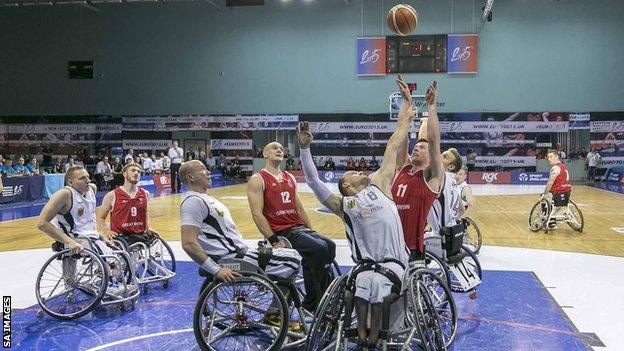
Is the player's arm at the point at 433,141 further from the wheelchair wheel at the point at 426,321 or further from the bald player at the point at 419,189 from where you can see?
the wheelchair wheel at the point at 426,321

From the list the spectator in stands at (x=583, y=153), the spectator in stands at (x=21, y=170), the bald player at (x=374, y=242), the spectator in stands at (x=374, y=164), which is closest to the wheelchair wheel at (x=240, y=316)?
the bald player at (x=374, y=242)

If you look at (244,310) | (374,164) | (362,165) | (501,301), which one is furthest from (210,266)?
(374,164)

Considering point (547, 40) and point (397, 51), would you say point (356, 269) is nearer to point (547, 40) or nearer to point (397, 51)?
point (397, 51)

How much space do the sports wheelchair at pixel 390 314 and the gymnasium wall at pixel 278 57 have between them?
64.4 ft

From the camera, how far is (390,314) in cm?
327

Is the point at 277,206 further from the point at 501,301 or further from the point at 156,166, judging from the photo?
the point at 156,166

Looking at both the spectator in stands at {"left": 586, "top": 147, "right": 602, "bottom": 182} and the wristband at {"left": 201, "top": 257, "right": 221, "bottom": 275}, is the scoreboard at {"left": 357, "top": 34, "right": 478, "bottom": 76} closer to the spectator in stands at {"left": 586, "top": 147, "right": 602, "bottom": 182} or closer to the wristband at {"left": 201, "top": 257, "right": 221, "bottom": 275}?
the spectator in stands at {"left": 586, "top": 147, "right": 602, "bottom": 182}

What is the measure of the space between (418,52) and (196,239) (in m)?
19.0

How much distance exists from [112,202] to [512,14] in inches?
787

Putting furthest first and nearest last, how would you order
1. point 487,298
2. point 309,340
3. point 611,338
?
point 487,298 → point 611,338 → point 309,340

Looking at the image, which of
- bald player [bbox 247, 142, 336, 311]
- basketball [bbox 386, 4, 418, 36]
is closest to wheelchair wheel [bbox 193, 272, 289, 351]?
bald player [bbox 247, 142, 336, 311]

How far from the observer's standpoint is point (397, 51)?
70.5 feet

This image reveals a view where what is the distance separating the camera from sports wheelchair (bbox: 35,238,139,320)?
4590 mm

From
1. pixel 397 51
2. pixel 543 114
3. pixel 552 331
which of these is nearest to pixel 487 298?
pixel 552 331
